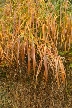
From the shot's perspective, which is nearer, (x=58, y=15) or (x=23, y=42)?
(x=23, y=42)

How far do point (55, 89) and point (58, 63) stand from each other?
0.95 ft

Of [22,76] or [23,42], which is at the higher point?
[23,42]

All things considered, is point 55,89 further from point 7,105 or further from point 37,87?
point 7,105

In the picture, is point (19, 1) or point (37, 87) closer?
point (37, 87)

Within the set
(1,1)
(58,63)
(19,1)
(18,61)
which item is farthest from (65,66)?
(1,1)

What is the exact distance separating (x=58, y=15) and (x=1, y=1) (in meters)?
1.20

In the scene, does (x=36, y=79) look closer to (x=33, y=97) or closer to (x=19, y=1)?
(x=33, y=97)

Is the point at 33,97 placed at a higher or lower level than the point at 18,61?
lower

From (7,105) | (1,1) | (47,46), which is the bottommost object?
(7,105)

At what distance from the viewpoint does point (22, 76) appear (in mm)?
3994

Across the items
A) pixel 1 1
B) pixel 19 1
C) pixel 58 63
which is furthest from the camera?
pixel 1 1

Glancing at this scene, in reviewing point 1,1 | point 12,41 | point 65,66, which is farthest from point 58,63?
point 1,1

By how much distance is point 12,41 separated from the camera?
3.96m

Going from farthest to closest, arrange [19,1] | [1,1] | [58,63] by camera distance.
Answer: [1,1], [19,1], [58,63]
